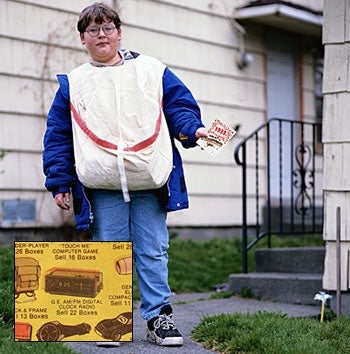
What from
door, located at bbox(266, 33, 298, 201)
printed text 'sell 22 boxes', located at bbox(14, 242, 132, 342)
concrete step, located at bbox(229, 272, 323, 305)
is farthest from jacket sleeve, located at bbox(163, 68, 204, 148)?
door, located at bbox(266, 33, 298, 201)

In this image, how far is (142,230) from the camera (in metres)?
4.52

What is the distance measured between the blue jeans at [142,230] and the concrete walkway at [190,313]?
20 cm

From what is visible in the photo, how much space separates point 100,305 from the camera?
426 cm

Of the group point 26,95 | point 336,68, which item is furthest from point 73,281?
point 26,95

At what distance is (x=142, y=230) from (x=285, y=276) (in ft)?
7.93

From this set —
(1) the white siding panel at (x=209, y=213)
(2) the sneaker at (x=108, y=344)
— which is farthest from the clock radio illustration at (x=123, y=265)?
(1) the white siding panel at (x=209, y=213)

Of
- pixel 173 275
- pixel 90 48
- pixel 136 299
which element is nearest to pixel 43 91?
pixel 173 275

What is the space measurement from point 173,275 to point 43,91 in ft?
6.52

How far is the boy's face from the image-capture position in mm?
4363

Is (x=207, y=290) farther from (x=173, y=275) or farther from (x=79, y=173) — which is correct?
(x=79, y=173)

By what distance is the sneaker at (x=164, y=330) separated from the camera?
4.49 m

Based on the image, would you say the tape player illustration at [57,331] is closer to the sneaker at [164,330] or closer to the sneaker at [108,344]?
the sneaker at [108,344]

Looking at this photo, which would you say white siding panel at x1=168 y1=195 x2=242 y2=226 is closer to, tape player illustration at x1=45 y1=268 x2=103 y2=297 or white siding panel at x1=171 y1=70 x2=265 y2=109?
white siding panel at x1=171 y1=70 x2=265 y2=109

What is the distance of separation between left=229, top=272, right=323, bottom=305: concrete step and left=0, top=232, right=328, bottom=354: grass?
12cm
